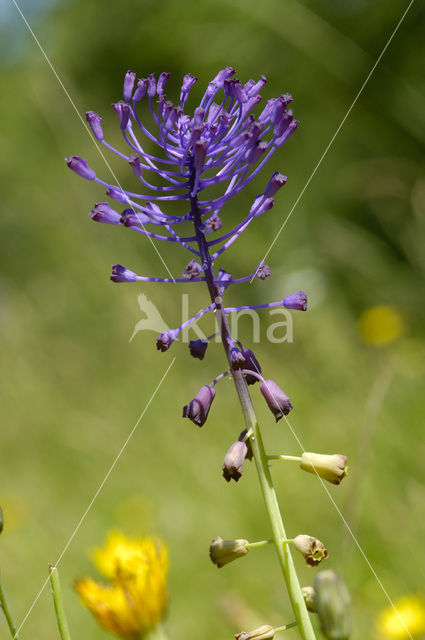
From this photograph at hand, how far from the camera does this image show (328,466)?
0.83 meters

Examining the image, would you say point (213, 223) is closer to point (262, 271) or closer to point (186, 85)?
point (262, 271)

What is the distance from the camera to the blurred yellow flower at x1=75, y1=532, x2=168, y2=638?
82cm

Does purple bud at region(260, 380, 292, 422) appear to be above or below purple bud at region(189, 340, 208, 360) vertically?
below

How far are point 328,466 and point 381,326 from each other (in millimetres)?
2115

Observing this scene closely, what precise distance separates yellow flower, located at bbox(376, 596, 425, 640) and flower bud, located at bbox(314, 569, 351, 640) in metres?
0.66

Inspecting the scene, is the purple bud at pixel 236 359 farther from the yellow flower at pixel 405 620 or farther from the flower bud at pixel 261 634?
the yellow flower at pixel 405 620

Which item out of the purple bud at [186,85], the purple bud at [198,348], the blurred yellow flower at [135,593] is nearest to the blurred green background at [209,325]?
the blurred yellow flower at [135,593]

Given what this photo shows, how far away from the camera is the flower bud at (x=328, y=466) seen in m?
0.82

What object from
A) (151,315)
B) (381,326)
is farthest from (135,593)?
(381,326)

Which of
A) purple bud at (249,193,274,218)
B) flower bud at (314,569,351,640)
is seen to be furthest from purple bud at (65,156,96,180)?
flower bud at (314,569,351,640)

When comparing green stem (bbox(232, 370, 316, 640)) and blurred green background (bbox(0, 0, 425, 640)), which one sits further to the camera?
blurred green background (bbox(0, 0, 425, 640))

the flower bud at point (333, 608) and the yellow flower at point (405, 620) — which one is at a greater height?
the flower bud at point (333, 608)

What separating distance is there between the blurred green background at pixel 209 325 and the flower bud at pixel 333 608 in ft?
2.19

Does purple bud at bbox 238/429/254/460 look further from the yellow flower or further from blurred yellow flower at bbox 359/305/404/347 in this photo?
blurred yellow flower at bbox 359/305/404/347
